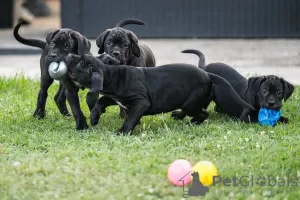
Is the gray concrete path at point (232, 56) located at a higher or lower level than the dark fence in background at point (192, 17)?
lower

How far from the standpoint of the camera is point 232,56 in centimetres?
1291

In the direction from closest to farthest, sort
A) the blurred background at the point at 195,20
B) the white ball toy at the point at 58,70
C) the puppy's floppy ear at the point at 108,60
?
the white ball toy at the point at 58,70 → the puppy's floppy ear at the point at 108,60 → the blurred background at the point at 195,20

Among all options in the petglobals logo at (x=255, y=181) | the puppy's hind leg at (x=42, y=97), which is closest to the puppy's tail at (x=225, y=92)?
the petglobals logo at (x=255, y=181)

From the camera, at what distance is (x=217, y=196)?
5.10 metres

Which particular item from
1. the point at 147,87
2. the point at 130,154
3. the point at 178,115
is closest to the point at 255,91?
the point at 178,115

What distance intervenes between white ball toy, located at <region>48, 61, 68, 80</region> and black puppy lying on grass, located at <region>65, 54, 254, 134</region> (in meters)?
0.07

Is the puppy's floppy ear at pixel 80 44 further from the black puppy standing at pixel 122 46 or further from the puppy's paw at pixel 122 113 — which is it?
the puppy's paw at pixel 122 113

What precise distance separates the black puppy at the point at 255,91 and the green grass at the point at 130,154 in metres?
0.19

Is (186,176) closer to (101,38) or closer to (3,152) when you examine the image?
(3,152)

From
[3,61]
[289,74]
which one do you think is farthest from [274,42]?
[3,61]

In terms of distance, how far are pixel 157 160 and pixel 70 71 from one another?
1531 millimetres

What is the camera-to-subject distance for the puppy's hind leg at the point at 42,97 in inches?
306

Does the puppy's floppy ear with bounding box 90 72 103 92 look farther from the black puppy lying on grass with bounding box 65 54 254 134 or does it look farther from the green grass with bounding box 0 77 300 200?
the green grass with bounding box 0 77 300 200

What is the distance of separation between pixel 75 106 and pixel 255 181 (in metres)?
2.56
